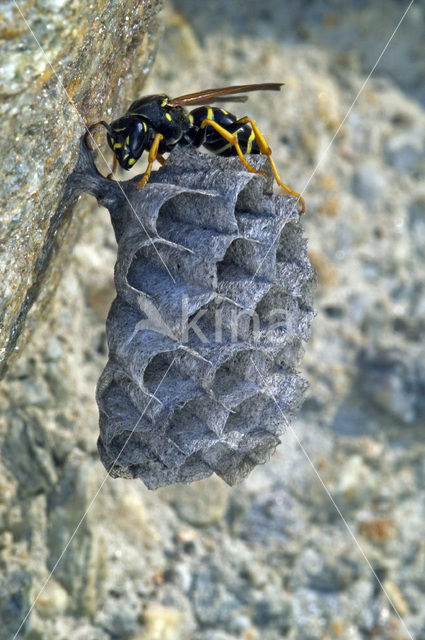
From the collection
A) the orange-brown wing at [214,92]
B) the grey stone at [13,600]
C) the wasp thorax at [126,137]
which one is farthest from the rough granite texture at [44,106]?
the grey stone at [13,600]

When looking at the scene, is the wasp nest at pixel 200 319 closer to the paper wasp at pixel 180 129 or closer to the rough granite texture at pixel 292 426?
the paper wasp at pixel 180 129

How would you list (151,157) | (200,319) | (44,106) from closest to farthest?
(44,106) < (200,319) < (151,157)

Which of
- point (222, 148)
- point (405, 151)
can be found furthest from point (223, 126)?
point (405, 151)

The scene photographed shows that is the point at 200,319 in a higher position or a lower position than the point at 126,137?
lower

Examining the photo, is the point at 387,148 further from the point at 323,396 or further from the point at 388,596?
the point at 388,596

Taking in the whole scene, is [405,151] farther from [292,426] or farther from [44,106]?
[44,106]

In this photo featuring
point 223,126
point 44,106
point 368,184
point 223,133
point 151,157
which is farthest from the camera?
point 368,184

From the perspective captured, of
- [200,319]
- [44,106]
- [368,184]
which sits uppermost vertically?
[44,106]
